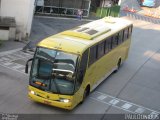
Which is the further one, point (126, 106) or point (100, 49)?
point (100, 49)

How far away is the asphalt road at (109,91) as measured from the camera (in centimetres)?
1584

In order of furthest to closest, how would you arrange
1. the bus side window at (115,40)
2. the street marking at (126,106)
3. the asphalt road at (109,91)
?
the bus side window at (115,40) < the street marking at (126,106) < the asphalt road at (109,91)

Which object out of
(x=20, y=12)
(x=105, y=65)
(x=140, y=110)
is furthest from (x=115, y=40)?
(x=20, y=12)

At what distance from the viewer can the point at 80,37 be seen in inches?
674

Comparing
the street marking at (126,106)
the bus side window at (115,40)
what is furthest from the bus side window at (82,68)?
the bus side window at (115,40)

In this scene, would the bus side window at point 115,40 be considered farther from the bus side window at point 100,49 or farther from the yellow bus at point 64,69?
the yellow bus at point 64,69

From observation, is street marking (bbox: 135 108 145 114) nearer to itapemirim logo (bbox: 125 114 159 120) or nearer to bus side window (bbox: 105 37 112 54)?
itapemirim logo (bbox: 125 114 159 120)

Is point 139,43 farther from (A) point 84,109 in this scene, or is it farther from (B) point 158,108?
(A) point 84,109

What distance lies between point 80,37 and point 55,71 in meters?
A: 2.86

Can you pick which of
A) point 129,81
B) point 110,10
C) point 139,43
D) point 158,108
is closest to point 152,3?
point 110,10

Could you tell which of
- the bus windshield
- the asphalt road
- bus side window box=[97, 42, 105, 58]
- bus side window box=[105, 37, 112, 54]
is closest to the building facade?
A: the asphalt road

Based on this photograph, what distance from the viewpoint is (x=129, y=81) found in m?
21.5

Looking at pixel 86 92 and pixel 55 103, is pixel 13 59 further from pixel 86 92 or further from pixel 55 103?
pixel 55 103

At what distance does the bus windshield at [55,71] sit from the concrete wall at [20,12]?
11.6m
